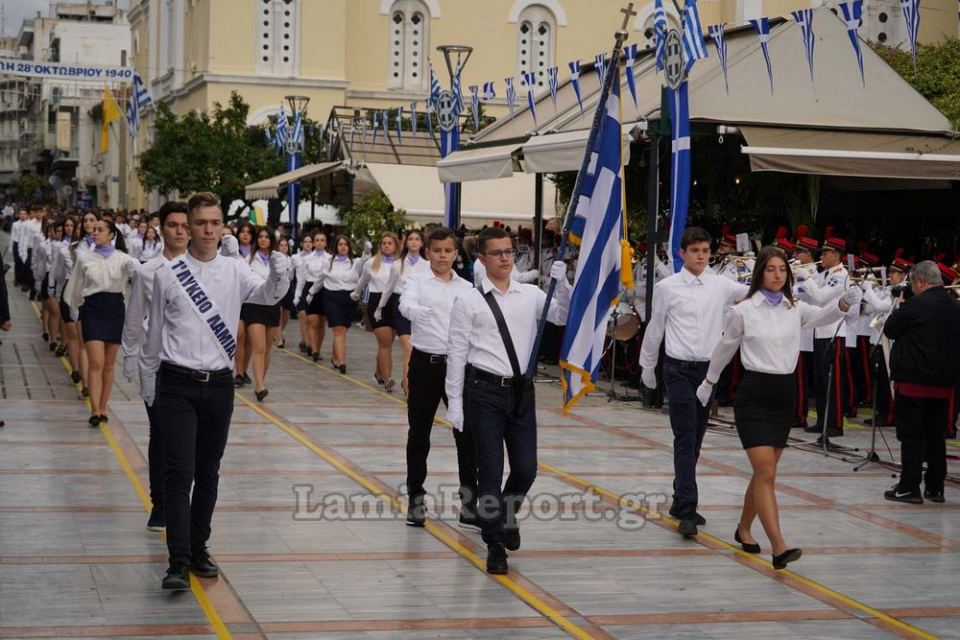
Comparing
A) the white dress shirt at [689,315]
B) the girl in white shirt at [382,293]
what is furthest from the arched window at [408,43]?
the white dress shirt at [689,315]

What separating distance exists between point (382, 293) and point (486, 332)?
930 cm

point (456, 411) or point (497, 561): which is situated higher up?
point (456, 411)

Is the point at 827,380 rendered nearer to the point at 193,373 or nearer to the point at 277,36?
the point at 193,373

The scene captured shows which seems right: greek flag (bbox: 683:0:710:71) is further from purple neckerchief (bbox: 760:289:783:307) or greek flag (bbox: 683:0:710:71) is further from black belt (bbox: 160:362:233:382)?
black belt (bbox: 160:362:233:382)

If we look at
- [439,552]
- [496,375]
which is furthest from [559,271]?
[439,552]

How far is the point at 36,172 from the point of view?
12106cm

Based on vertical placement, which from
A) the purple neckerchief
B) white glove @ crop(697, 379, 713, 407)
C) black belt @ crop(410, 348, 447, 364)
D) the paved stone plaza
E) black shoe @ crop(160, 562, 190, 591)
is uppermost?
the purple neckerchief

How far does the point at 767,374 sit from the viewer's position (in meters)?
8.48

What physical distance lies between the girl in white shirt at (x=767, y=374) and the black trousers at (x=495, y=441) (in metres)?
1.25

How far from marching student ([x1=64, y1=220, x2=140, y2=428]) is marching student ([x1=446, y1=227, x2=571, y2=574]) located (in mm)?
6104

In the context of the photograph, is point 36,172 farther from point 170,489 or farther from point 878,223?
point 170,489

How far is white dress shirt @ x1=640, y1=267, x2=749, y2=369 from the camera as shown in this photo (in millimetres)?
9461

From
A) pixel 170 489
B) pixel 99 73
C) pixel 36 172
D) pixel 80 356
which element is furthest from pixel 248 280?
pixel 36 172

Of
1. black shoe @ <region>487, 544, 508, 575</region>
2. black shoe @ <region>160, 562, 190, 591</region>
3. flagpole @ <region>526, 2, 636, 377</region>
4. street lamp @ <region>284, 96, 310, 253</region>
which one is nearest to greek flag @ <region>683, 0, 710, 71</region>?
flagpole @ <region>526, 2, 636, 377</region>
